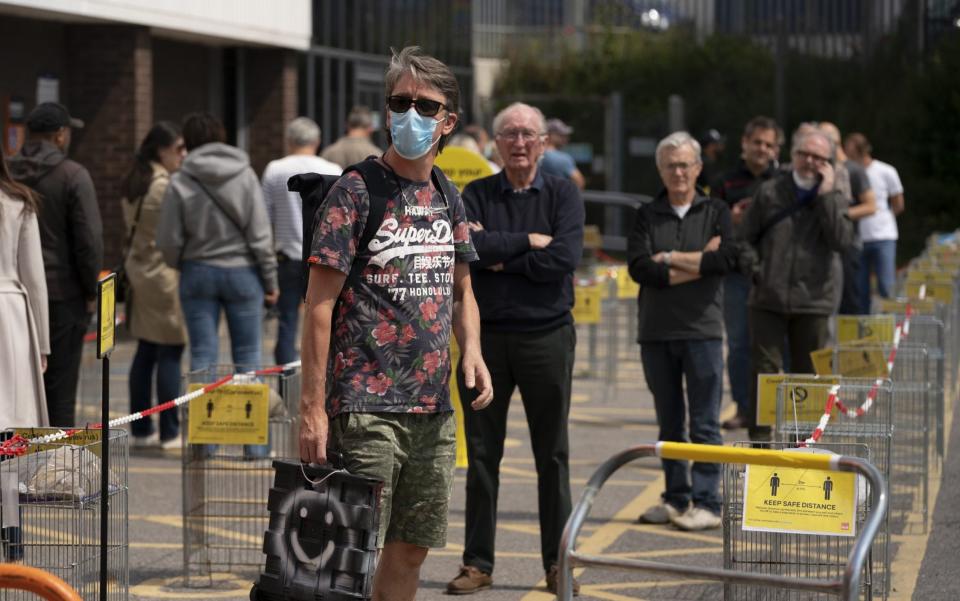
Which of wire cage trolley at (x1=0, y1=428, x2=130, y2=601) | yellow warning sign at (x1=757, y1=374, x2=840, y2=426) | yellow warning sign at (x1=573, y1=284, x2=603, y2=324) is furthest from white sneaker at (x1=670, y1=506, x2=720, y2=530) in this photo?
yellow warning sign at (x1=573, y1=284, x2=603, y2=324)

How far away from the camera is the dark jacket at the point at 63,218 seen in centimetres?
887

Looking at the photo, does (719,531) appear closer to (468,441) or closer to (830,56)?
(468,441)

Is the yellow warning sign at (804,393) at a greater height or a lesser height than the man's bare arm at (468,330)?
lesser

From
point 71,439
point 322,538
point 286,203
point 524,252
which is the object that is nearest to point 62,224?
point 286,203

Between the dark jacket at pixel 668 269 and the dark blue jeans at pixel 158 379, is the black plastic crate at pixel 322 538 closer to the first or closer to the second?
the dark jacket at pixel 668 269

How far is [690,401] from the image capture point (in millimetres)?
8664

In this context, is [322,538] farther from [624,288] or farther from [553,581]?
[624,288]

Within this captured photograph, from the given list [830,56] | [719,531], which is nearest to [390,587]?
[719,531]

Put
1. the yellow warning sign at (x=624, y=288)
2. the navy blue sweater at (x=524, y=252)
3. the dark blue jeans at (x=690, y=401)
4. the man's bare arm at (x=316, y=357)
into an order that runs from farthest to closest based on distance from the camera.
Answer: the yellow warning sign at (x=624, y=288), the dark blue jeans at (x=690, y=401), the navy blue sweater at (x=524, y=252), the man's bare arm at (x=316, y=357)

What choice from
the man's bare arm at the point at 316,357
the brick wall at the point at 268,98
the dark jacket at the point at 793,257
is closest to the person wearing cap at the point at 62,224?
the dark jacket at the point at 793,257

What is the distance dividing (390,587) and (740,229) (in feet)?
17.7

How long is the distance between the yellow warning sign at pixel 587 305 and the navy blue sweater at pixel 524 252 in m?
5.71

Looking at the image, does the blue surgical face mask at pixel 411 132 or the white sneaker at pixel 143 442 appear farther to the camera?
the white sneaker at pixel 143 442

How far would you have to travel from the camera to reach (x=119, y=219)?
18.3 m
